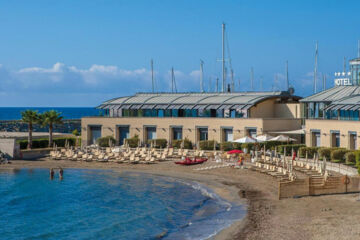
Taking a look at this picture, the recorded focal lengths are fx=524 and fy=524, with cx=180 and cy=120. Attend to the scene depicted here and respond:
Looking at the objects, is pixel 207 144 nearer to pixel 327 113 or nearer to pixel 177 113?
pixel 177 113

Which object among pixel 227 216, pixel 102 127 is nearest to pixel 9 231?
pixel 227 216

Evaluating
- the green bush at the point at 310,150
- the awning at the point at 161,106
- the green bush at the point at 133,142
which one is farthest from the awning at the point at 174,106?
the green bush at the point at 310,150

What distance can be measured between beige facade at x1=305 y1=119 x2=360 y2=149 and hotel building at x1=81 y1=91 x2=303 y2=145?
17.0 feet

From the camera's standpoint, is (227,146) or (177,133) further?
(177,133)

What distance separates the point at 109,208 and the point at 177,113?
110 ft

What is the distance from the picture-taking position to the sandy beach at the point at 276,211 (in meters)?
→ 27.8

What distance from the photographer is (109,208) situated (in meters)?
38.5

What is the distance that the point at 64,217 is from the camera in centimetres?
3644

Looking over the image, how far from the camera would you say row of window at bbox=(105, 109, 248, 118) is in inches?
2596

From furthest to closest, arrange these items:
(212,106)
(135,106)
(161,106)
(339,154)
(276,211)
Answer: (135,106) < (161,106) < (212,106) < (339,154) < (276,211)

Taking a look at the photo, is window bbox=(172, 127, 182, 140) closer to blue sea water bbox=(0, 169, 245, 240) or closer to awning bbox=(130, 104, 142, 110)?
awning bbox=(130, 104, 142, 110)

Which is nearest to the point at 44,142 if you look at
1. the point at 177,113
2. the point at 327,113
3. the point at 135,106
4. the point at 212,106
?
the point at 135,106

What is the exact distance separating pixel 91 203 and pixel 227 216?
41.2ft

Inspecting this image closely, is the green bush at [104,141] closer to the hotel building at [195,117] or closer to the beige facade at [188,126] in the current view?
the beige facade at [188,126]
